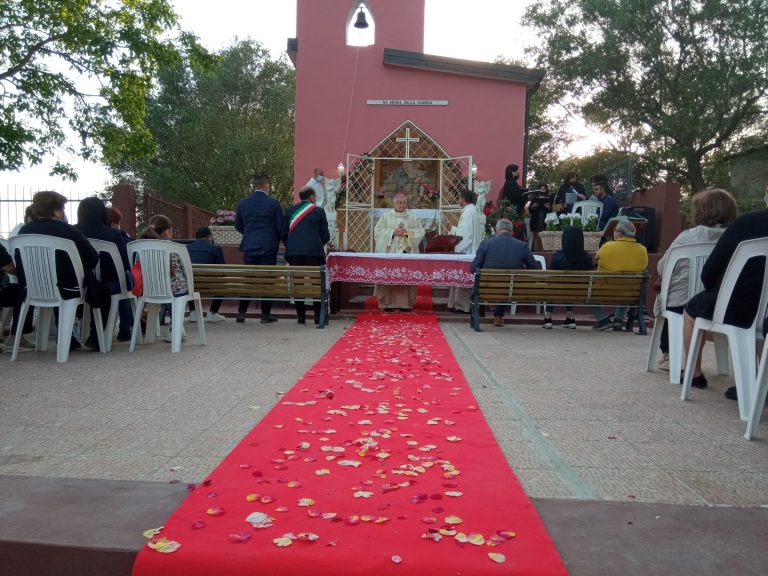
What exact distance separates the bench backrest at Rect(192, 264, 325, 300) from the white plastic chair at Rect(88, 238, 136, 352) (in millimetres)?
2067

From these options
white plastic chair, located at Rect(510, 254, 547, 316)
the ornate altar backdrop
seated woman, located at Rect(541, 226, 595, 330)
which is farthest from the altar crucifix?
seated woman, located at Rect(541, 226, 595, 330)

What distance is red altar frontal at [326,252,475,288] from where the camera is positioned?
33.9 feet

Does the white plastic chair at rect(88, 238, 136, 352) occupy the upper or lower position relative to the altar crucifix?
lower

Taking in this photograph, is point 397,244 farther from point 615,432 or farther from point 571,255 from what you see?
point 615,432

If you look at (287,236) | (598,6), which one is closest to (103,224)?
(287,236)

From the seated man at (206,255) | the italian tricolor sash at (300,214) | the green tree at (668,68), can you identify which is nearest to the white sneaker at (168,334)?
the seated man at (206,255)

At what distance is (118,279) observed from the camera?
7117 mm

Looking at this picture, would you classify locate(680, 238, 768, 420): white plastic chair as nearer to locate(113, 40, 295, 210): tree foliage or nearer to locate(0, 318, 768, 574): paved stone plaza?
locate(0, 318, 768, 574): paved stone plaza

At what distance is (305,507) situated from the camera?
2.54m

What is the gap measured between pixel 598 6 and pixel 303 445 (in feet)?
83.7

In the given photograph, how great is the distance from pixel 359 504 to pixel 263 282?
697 centimetres

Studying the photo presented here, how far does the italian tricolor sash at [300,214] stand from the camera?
975 centimetres

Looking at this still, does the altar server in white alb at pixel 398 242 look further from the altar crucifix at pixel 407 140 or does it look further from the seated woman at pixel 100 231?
the altar crucifix at pixel 407 140

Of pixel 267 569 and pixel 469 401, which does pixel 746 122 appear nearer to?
pixel 469 401
